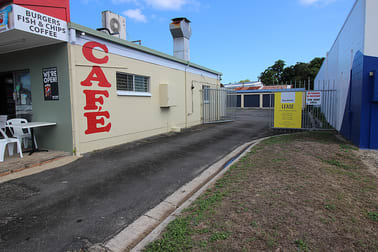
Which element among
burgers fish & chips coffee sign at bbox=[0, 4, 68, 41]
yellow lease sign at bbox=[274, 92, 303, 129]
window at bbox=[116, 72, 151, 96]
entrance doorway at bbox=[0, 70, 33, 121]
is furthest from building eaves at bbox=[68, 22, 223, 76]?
yellow lease sign at bbox=[274, 92, 303, 129]

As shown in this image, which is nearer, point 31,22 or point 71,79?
point 31,22

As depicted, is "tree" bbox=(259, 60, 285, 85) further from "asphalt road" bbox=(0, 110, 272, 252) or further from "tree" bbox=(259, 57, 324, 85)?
"asphalt road" bbox=(0, 110, 272, 252)

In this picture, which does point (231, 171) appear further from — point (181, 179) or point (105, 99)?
point (105, 99)

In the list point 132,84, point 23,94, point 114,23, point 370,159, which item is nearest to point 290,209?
point 370,159

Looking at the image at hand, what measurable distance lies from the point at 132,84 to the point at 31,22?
3.90 metres

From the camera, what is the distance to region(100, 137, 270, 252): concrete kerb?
2.82 meters

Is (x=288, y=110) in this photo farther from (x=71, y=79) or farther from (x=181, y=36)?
(x=71, y=79)

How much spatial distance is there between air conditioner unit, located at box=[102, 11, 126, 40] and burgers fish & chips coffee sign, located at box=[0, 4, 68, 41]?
4.01 m

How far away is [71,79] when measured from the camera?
21.1 feet

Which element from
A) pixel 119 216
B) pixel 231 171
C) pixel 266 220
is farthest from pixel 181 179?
pixel 266 220

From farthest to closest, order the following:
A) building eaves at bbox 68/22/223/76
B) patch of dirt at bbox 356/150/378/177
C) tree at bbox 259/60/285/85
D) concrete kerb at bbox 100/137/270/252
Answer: tree at bbox 259/60/285/85 → building eaves at bbox 68/22/223/76 → patch of dirt at bbox 356/150/378/177 → concrete kerb at bbox 100/137/270/252

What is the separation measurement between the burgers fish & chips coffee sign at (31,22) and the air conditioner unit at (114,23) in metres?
4.01

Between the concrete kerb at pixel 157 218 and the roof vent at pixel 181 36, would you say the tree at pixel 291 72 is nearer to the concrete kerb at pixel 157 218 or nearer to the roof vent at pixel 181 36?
the roof vent at pixel 181 36

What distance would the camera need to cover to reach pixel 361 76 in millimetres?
7160
